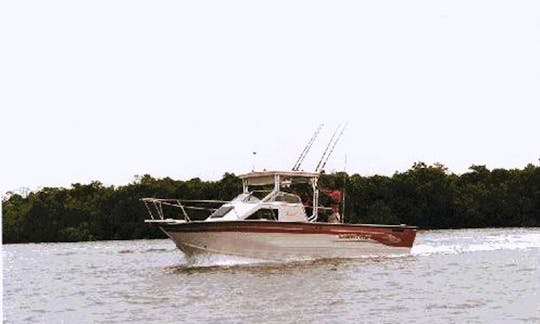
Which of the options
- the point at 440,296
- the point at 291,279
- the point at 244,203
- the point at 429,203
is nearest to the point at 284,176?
the point at 244,203

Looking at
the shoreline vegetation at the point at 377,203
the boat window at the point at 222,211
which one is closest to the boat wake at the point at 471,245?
the boat window at the point at 222,211

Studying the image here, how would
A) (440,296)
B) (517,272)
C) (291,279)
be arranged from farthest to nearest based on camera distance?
(517,272) < (291,279) < (440,296)

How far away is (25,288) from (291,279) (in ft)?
27.2

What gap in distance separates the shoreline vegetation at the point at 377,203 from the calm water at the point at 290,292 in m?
59.2

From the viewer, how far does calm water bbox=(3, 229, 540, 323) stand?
17.6m

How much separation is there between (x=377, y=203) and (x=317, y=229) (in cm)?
6243

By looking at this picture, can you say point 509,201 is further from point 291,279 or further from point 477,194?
point 291,279

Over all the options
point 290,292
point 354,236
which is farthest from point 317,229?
point 290,292

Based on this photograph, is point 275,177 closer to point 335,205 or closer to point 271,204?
point 271,204

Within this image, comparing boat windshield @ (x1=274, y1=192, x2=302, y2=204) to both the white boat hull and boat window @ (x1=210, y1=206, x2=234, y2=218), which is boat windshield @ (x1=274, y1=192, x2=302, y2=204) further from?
boat window @ (x1=210, y1=206, x2=234, y2=218)

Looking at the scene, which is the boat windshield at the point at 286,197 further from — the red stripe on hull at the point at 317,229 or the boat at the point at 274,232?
the red stripe on hull at the point at 317,229

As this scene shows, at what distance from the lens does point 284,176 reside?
3106cm

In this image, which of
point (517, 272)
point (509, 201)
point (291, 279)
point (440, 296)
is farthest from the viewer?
point (509, 201)

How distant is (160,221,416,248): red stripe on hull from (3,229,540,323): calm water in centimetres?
80
